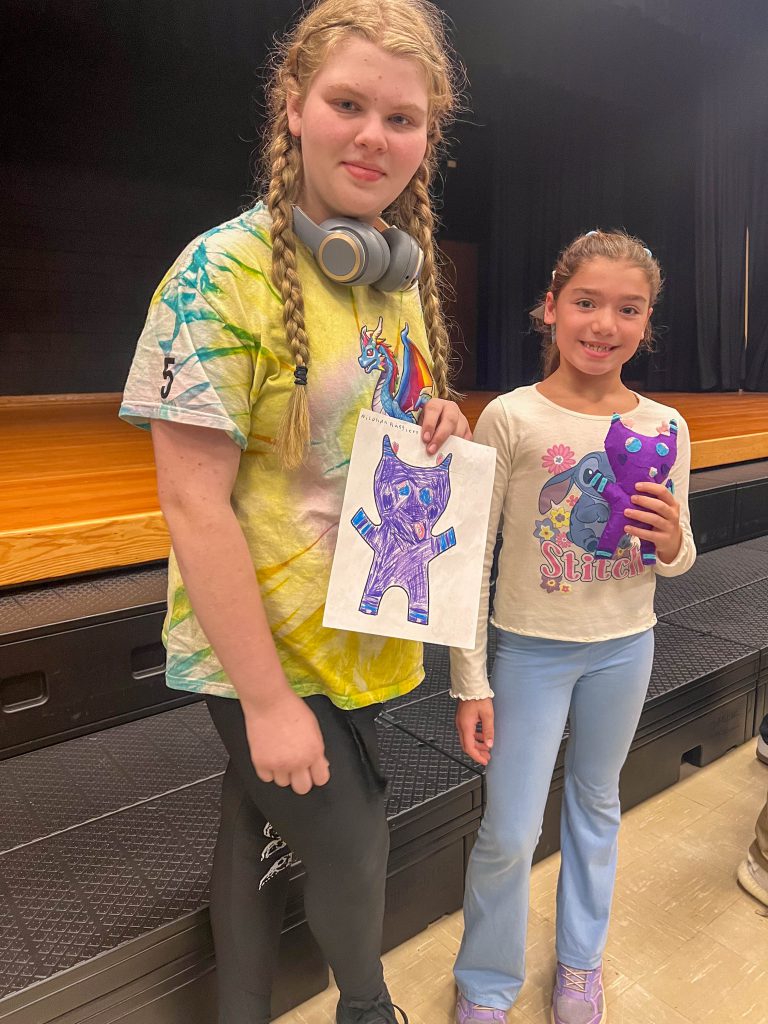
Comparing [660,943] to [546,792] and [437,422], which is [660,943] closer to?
[546,792]

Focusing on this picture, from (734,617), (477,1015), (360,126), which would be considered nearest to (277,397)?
(360,126)

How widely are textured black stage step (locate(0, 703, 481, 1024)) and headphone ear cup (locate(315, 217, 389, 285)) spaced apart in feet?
2.63

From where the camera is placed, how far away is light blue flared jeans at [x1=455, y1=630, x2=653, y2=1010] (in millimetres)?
953

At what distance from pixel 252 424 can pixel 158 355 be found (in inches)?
3.7

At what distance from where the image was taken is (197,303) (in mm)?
597

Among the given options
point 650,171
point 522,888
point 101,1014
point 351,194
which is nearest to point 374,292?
point 351,194

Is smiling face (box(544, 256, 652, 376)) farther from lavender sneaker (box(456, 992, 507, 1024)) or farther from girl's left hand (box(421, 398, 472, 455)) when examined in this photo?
lavender sneaker (box(456, 992, 507, 1024))

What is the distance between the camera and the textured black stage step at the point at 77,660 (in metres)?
1.28

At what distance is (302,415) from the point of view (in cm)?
63

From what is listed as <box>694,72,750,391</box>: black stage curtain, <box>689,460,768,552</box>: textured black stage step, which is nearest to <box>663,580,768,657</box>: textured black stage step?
<box>689,460,768,552</box>: textured black stage step

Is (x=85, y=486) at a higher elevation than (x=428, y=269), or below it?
below

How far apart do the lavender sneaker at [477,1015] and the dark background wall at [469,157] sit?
4.15 metres

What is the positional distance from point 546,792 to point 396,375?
1.99 ft

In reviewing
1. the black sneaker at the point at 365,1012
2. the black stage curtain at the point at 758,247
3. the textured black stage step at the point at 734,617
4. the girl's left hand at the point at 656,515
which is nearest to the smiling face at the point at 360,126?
the girl's left hand at the point at 656,515
